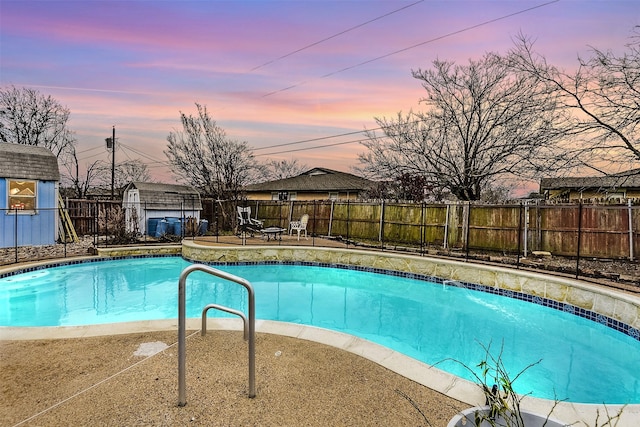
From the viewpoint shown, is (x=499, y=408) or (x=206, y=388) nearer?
(x=499, y=408)

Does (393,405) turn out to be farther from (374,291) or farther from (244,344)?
(374,291)

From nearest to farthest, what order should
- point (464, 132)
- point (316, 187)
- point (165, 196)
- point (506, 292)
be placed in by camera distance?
point (506, 292) < point (165, 196) < point (464, 132) < point (316, 187)

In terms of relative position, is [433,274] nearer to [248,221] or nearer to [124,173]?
[248,221]

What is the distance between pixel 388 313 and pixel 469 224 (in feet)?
20.0

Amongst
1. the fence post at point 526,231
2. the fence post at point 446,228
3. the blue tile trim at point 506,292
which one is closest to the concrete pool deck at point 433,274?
the blue tile trim at point 506,292

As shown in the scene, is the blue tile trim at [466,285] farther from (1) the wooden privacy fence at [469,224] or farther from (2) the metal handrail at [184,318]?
(2) the metal handrail at [184,318]

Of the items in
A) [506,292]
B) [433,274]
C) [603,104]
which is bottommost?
[506,292]

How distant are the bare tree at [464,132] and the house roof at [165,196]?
892 centimetres

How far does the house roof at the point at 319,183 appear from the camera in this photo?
2431cm

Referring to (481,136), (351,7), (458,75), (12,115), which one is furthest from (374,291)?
(12,115)

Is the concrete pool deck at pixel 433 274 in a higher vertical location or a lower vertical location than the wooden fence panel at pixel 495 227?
lower

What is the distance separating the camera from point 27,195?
11836mm

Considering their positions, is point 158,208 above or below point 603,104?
below

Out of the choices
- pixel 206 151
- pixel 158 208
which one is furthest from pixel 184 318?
pixel 206 151
